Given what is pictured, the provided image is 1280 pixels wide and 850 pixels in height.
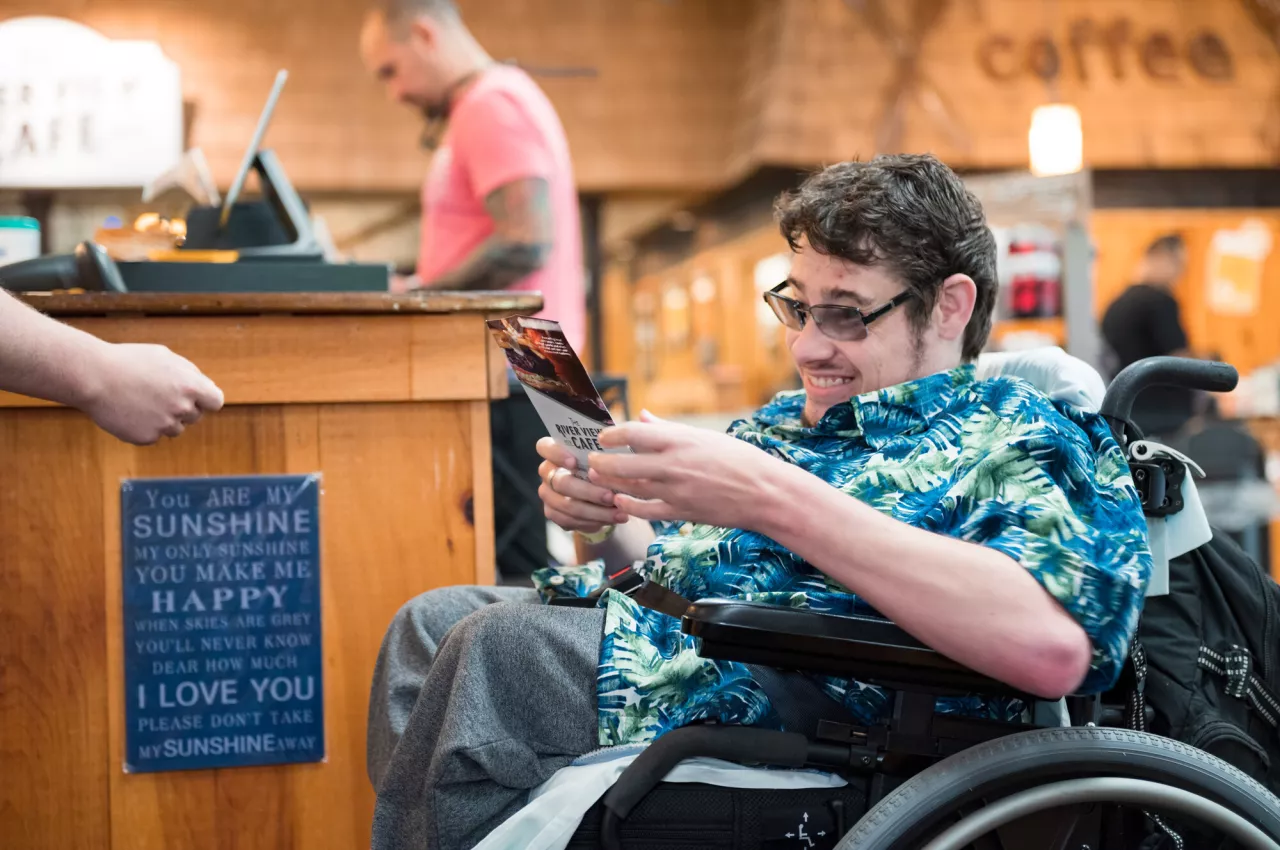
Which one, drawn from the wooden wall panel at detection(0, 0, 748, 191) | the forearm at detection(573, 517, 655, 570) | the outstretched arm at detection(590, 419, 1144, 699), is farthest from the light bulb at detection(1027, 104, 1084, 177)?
the outstretched arm at detection(590, 419, 1144, 699)

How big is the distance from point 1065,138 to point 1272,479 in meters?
1.84

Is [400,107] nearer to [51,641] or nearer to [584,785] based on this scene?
[51,641]

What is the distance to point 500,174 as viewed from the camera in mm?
2527

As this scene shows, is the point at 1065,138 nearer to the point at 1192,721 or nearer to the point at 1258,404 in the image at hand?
the point at 1258,404

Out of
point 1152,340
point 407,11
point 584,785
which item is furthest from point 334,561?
point 1152,340

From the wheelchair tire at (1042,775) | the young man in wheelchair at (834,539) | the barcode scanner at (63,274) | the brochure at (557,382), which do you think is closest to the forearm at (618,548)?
the young man in wheelchair at (834,539)

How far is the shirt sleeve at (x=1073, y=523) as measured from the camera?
3.80 feet

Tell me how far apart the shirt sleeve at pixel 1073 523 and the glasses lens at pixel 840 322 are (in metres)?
0.25

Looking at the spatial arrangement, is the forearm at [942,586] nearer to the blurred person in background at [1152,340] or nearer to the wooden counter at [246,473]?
the wooden counter at [246,473]

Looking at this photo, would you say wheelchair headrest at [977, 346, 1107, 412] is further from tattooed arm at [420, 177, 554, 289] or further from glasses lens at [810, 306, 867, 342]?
tattooed arm at [420, 177, 554, 289]

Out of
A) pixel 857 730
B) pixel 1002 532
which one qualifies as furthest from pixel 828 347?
pixel 857 730

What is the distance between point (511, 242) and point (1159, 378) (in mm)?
1435

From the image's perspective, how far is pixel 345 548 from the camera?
1812mm

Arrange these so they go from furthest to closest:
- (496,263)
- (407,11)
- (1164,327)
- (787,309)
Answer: (1164,327)
(407,11)
(496,263)
(787,309)
